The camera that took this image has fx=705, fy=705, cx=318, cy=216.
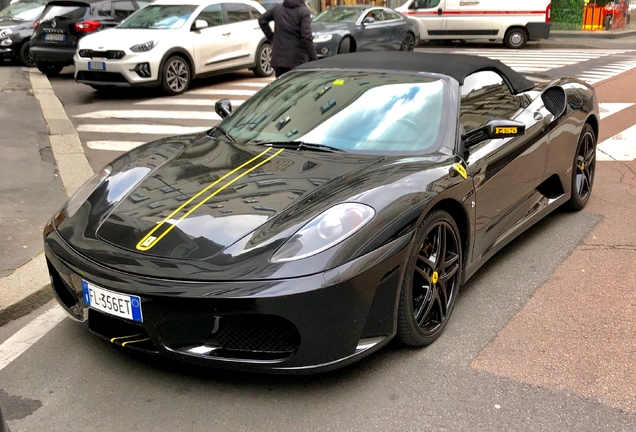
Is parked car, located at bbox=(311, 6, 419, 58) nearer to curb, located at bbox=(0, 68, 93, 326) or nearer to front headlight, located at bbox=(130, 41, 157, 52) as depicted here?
front headlight, located at bbox=(130, 41, 157, 52)

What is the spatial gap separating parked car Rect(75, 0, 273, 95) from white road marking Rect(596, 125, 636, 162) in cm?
693

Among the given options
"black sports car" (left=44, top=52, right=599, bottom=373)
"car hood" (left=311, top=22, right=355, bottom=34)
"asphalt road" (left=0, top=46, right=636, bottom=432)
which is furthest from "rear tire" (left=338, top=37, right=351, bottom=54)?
"asphalt road" (left=0, top=46, right=636, bottom=432)

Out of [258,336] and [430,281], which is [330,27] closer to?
[430,281]

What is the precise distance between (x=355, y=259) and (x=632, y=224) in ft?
10.7

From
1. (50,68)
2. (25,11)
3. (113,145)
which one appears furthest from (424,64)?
(25,11)

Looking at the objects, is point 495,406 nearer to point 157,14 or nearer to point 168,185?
point 168,185

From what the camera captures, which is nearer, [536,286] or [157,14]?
[536,286]

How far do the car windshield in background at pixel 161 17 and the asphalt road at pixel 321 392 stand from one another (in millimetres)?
9018

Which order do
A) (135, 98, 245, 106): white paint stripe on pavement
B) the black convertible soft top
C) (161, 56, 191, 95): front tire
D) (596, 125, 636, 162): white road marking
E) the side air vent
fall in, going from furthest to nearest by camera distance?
(161, 56, 191, 95): front tire
(135, 98, 245, 106): white paint stripe on pavement
(596, 125, 636, 162): white road marking
the side air vent
the black convertible soft top

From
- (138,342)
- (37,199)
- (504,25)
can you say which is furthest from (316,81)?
(504,25)

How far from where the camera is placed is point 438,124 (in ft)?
13.0

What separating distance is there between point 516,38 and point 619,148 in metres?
13.9

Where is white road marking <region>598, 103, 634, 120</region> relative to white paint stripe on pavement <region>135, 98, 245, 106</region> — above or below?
below

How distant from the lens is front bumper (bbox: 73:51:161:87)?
435 inches
